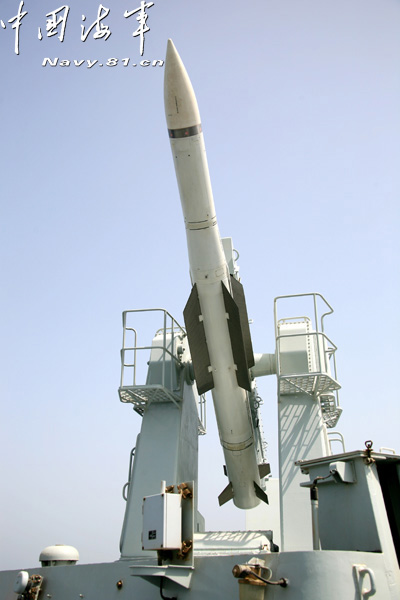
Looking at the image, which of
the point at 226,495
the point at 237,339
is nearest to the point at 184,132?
the point at 237,339

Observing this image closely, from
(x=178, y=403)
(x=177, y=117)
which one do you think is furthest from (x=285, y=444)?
(x=177, y=117)

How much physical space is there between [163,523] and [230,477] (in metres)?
5.20

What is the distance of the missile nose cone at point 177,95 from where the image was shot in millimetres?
9289

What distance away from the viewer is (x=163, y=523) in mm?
5840

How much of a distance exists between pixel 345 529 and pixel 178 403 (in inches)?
223

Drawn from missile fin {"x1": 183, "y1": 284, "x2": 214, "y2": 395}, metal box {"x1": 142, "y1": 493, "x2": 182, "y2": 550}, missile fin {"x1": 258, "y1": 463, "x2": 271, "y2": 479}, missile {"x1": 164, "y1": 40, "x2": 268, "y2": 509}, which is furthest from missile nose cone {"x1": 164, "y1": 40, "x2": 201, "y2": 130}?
missile fin {"x1": 258, "y1": 463, "x2": 271, "y2": 479}

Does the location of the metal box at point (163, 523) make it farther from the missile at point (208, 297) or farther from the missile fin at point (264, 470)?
the missile fin at point (264, 470)

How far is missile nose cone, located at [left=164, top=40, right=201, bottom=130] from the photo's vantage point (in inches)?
366

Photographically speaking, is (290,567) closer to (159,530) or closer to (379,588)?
(379,588)

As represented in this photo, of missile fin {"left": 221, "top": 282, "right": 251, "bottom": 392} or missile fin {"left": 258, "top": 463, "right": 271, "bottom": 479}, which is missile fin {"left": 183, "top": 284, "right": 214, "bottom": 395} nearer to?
missile fin {"left": 221, "top": 282, "right": 251, "bottom": 392}

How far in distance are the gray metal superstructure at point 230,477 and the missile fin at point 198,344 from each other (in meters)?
0.02

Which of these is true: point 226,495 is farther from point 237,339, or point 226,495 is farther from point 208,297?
point 208,297

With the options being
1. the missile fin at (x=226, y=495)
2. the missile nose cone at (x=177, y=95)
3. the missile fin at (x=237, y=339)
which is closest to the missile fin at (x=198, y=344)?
the missile fin at (x=237, y=339)

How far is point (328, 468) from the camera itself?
631 cm
